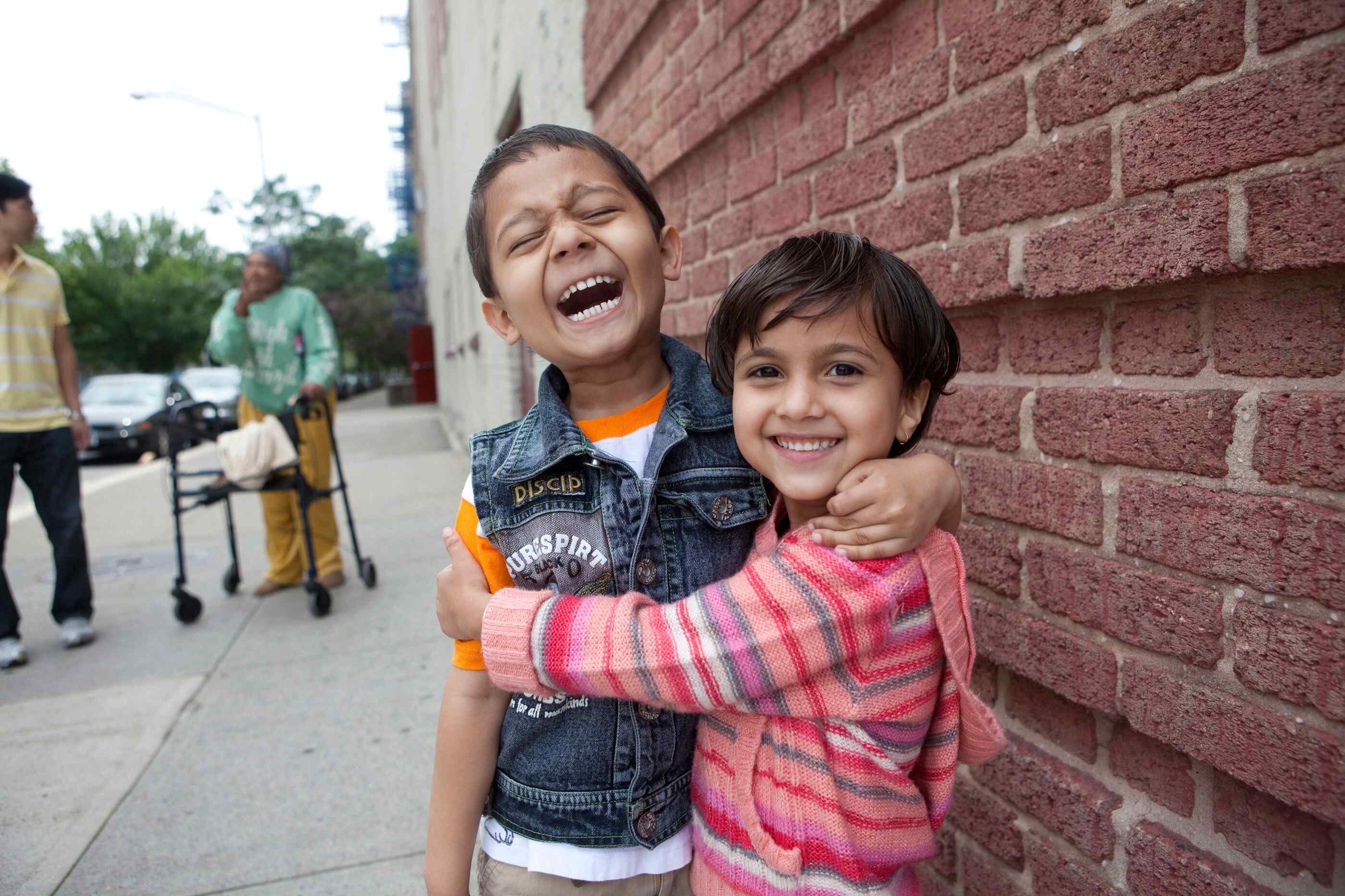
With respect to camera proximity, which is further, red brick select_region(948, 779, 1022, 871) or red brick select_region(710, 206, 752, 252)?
red brick select_region(710, 206, 752, 252)

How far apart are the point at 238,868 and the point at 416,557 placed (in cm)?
337

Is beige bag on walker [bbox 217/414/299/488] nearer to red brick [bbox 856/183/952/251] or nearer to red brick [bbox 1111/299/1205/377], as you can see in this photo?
red brick [bbox 856/183/952/251]

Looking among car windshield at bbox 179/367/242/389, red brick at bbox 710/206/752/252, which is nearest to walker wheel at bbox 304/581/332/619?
red brick at bbox 710/206/752/252

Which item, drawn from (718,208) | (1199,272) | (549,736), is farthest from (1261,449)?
(718,208)

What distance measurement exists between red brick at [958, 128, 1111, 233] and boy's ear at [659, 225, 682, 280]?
1.85 feet

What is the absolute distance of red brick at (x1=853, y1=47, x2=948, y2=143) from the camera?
1606 millimetres

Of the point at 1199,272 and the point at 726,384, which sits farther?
the point at 726,384

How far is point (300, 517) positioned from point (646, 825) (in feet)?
13.1

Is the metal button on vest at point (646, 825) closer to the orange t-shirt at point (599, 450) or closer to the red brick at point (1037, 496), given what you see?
the orange t-shirt at point (599, 450)

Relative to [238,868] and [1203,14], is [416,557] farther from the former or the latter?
[1203,14]

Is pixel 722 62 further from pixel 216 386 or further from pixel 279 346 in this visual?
pixel 216 386

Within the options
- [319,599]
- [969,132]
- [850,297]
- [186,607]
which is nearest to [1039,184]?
[969,132]

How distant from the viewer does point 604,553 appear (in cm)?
127

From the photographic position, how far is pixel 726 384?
4.29ft
